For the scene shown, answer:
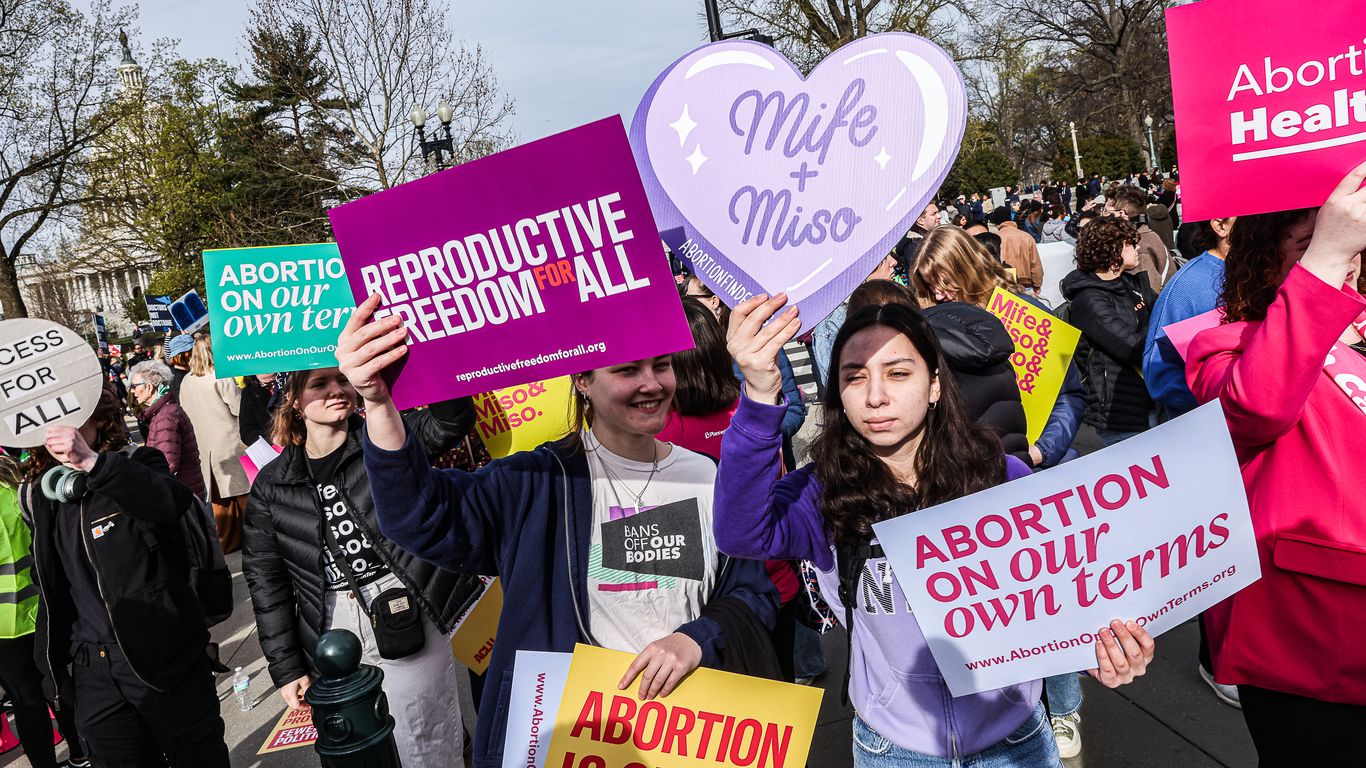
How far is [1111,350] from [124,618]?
4.58 metres

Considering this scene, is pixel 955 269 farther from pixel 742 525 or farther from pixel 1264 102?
pixel 742 525

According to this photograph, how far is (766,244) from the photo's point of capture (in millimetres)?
2250

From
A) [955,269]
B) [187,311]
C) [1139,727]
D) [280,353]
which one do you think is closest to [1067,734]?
[1139,727]

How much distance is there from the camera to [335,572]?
308 cm

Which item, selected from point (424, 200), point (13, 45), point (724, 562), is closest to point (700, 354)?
point (724, 562)

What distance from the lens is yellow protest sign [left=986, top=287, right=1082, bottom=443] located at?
13.9 feet

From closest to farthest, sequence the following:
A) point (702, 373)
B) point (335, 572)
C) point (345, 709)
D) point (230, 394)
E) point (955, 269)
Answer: point (345, 709)
point (335, 572)
point (702, 373)
point (955, 269)
point (230, 394)

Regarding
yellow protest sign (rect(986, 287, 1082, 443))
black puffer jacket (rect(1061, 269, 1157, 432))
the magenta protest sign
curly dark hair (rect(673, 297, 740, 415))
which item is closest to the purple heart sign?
the magenta protest sign

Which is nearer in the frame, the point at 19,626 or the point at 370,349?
the point at 370,349

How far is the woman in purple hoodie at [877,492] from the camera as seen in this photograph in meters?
1.97

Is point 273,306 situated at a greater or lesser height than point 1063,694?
greater

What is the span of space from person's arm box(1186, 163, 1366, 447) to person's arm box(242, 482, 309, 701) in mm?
2815

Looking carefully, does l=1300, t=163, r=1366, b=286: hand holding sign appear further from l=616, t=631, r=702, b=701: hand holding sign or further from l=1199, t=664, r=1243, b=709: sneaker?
l=1199, t=664, r=1243, b=709: sneaker

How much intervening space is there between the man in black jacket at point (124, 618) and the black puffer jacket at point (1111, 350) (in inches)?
166
